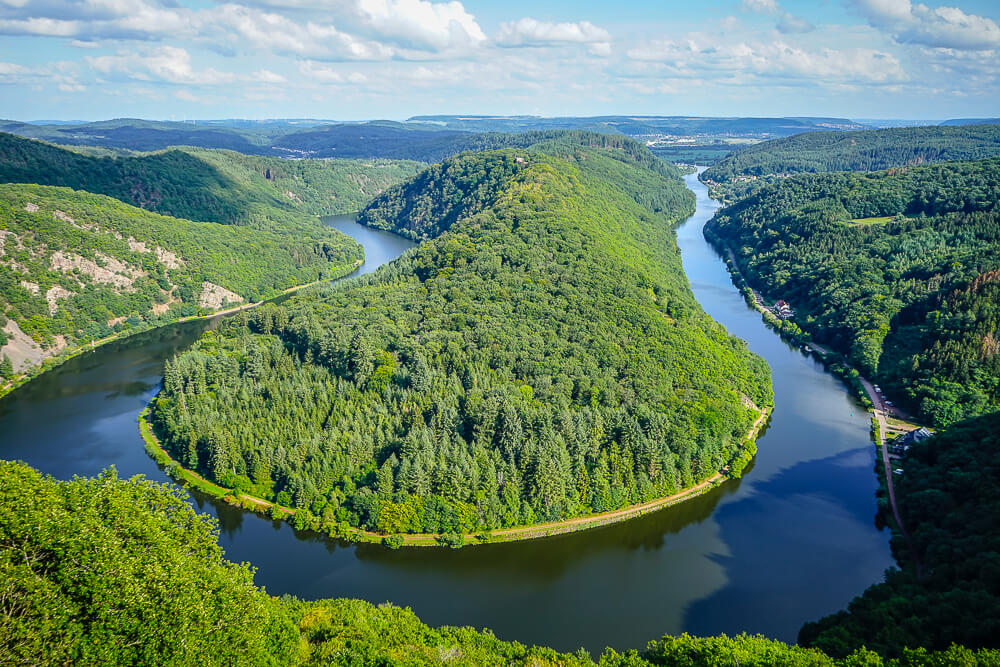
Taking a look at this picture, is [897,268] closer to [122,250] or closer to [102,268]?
[102,268]

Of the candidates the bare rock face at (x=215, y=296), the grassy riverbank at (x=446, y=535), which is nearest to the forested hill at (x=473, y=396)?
the grassy riverbank at (x=446, y=535)

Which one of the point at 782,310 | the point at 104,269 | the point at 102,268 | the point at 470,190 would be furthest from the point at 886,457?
the point at 470,190

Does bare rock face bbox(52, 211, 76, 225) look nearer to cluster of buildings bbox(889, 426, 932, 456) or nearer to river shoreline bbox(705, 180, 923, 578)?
river shoreline bbox(705, 180, 923, 578)

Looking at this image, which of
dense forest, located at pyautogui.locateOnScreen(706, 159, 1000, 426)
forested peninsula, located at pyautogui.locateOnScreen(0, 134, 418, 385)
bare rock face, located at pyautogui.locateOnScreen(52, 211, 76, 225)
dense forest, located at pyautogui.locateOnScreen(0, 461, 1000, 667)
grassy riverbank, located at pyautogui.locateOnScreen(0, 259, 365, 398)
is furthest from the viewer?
bare rock face, located at pyautogui.locateOnScreen(52, 211, 76, 225)

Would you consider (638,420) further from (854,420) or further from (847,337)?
(847,337)

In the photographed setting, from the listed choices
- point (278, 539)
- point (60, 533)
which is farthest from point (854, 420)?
point (60, 533)

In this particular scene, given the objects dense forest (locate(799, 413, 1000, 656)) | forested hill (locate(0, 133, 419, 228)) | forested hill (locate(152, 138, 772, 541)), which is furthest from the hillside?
dense forest (locate(799, 413, 1000, 656))
